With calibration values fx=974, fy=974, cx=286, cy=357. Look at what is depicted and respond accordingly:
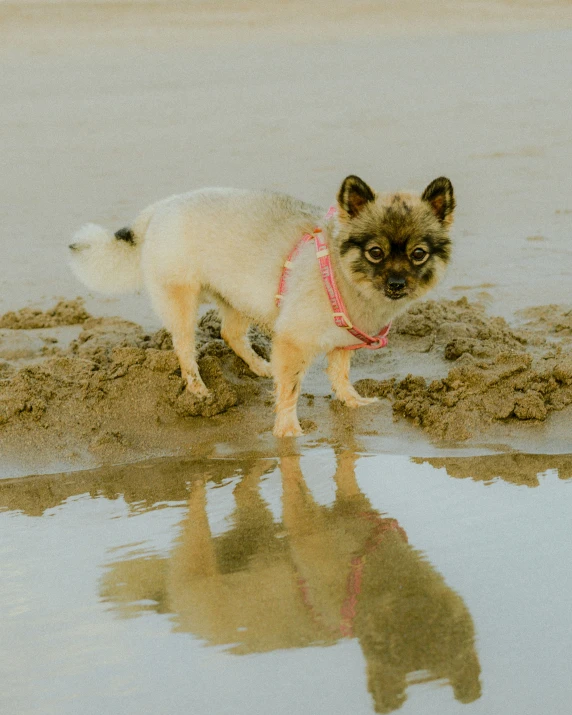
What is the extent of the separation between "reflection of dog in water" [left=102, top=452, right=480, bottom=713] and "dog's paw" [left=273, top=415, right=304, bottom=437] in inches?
35.4

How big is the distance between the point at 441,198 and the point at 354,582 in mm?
2090

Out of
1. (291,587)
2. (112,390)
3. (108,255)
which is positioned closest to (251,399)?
(112,390)

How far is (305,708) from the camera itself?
269 centimetres

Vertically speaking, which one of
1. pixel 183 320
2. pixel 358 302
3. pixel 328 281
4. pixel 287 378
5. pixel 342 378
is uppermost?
pixel 328 281

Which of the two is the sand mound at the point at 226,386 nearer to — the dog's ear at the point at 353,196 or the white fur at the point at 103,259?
the white fur at the point at 103,259

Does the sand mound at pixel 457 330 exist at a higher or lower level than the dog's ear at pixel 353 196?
lower

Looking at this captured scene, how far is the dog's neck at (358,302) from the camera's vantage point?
4777mm

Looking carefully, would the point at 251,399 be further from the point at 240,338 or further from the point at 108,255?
the point at 108,255

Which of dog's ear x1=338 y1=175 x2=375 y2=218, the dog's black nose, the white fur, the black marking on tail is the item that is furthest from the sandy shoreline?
dog's ear x1=338 y1=175 x2=375 y2=218

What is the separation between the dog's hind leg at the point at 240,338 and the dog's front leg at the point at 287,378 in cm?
67

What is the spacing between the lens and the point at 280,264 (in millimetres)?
4988

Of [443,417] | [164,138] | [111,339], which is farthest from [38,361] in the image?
[164,138]

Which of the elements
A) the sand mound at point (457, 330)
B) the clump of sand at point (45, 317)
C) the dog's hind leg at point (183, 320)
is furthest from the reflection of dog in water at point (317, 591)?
the clump of sand at point (45, 317)

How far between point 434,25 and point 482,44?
1.24 metres
